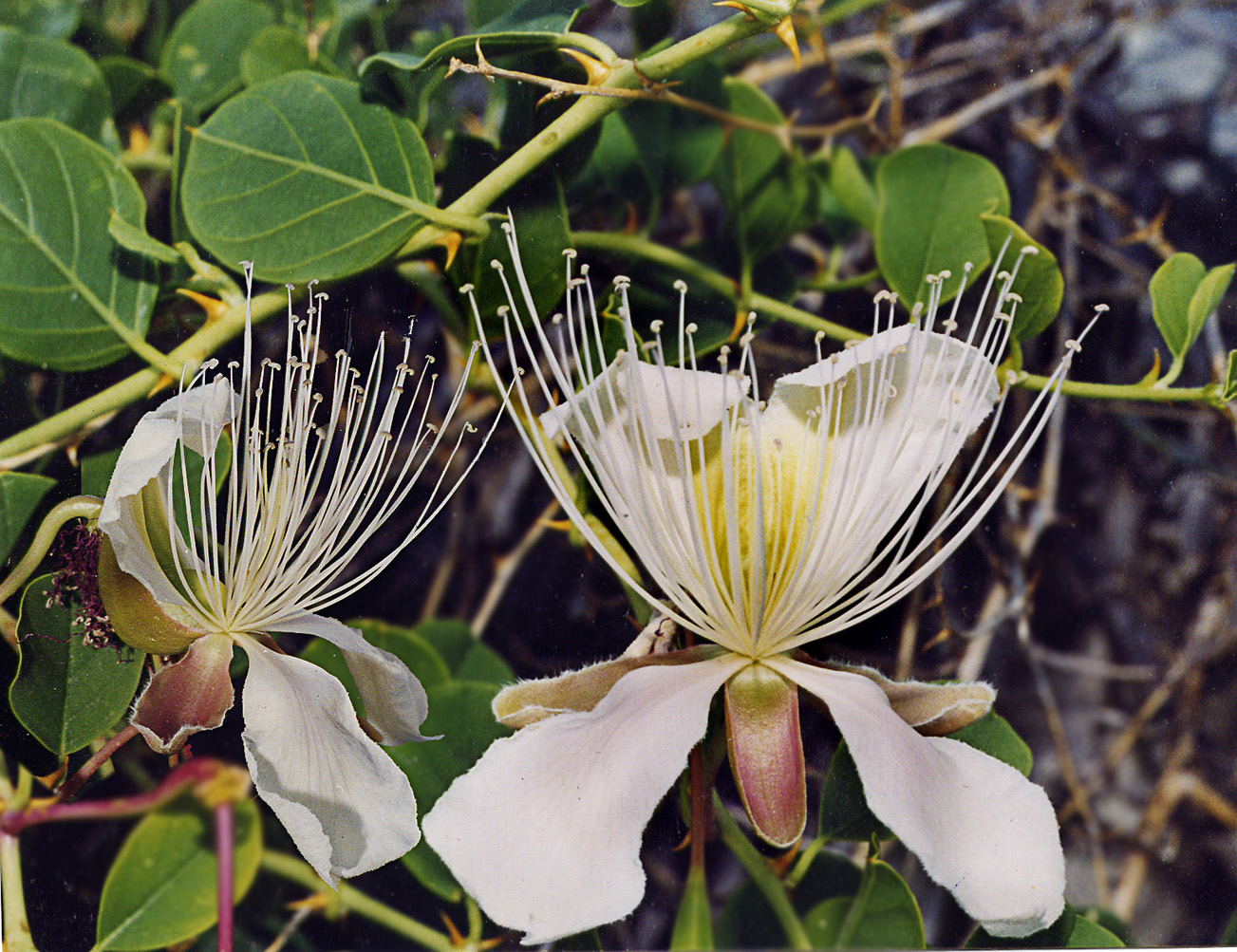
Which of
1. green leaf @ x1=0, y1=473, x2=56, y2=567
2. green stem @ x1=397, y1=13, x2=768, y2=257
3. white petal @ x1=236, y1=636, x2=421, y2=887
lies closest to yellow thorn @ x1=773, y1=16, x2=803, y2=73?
green stem @ x1=397, y1=13, x2=768, y2=257

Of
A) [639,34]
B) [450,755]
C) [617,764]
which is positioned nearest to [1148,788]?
[617,764]

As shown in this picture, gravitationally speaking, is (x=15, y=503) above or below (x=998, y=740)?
above

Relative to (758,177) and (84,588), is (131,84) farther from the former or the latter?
(758,177)

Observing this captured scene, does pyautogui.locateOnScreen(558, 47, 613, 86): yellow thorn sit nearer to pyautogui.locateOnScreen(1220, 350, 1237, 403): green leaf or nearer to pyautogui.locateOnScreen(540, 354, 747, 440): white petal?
pyautogui.locateOnScreen(540, 354, 747, 440): white petal

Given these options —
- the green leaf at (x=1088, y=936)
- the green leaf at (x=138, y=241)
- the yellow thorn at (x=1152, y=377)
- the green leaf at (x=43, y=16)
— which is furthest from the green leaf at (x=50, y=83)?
the green leaf at (x=1088, y=936)

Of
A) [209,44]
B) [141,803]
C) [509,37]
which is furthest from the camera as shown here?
[209,44]

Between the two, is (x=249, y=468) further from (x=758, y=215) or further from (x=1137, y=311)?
(x=1137, y=311)

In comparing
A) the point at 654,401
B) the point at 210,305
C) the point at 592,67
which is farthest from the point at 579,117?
the point at 210,305
